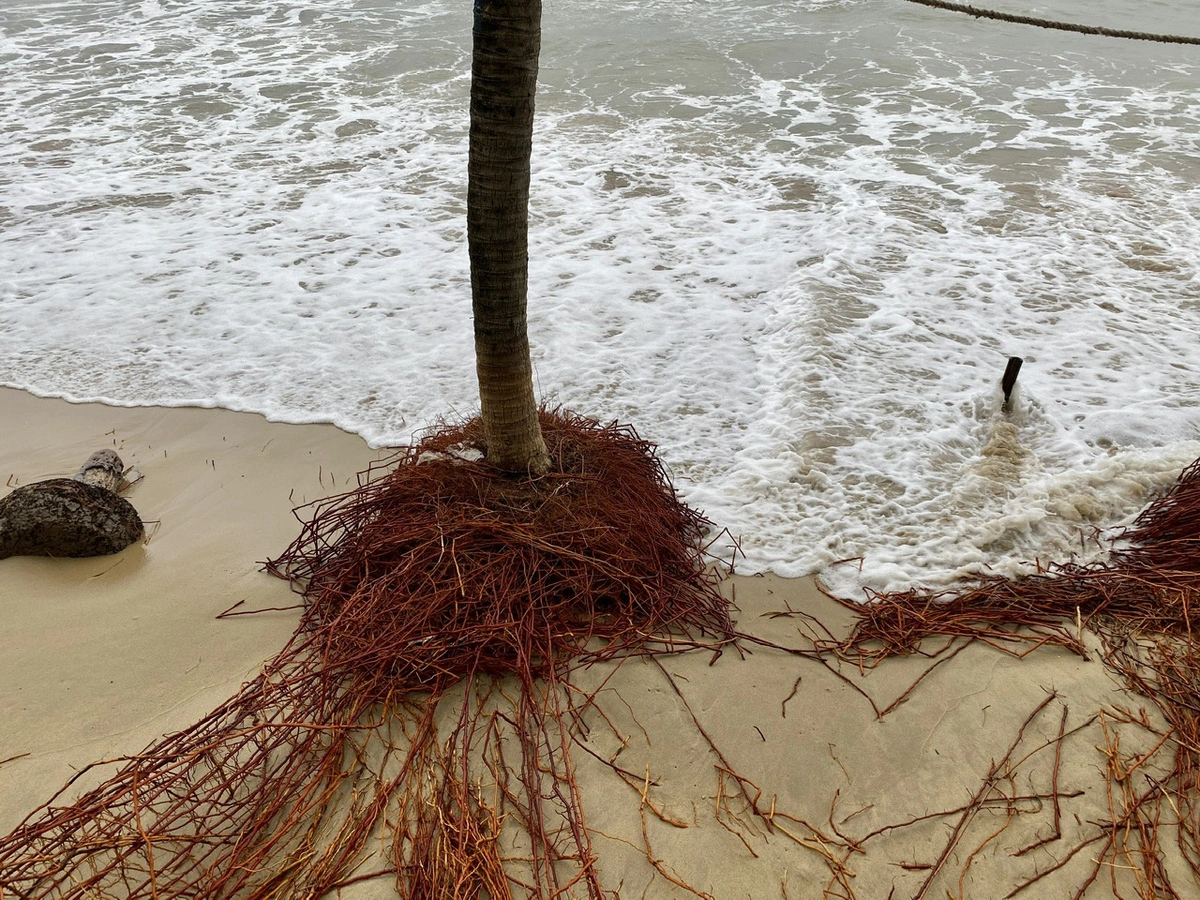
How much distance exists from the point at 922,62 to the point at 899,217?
232 inches

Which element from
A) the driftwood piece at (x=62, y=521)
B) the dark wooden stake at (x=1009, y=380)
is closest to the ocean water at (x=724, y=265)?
the dark wooden stake at (x=1009, y=380)

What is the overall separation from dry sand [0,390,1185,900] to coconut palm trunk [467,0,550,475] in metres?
0.92

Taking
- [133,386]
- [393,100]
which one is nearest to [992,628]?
[133,386]

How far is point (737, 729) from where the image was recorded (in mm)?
2422

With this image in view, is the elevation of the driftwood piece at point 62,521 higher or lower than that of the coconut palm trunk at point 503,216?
lower

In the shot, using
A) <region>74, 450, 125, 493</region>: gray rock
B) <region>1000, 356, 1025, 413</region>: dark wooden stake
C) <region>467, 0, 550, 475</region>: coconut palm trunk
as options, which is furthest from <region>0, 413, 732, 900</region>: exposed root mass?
<region>1000, 356, 1025, 413</region>: dark wooden stake

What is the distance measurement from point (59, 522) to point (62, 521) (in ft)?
0.04

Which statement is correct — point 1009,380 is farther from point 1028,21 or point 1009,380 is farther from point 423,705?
point 423,705

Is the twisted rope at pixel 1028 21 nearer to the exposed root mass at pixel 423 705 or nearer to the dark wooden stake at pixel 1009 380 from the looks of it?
the dark wooden stake at pixel 1009 380

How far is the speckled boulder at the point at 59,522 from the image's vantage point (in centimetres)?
308

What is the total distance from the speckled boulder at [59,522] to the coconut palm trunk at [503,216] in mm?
1573

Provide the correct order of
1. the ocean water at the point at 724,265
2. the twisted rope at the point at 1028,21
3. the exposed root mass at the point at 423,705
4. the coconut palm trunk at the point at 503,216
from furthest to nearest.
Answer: the ocean water at the point at 724,265 < the twisted rope at the point at 1028,21 < the coconut palm trunk at the point at 503,216 < the exposed root mass at the point at 423,705

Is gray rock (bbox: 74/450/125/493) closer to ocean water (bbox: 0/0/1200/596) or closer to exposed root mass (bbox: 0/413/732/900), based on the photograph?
ocean water (bbox: 0/0/1200/596)

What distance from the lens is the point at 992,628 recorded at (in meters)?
2.79
